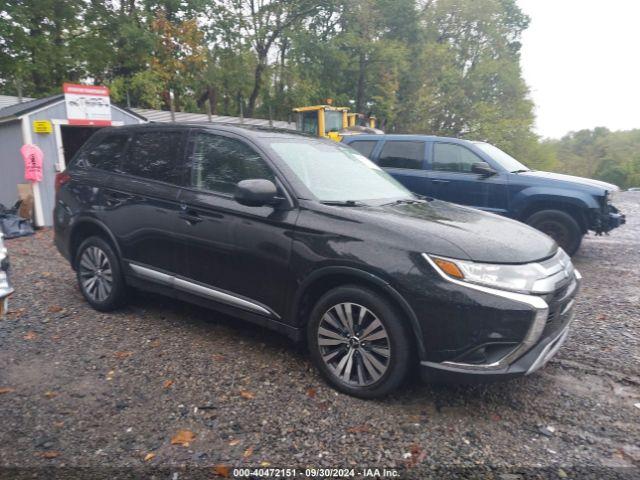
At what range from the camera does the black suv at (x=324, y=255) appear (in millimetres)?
2727

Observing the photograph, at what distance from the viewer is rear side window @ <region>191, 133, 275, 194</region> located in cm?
361

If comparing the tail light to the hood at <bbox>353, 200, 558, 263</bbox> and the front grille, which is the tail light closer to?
the hood at <bbox>353, 200, 558, 263</bbox>

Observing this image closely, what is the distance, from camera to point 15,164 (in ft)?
33.4

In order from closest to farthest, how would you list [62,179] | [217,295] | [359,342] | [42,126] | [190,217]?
1. [359,342]
2. [217,295]
3. [190,217]
4. [62,179]
5. [42,126]

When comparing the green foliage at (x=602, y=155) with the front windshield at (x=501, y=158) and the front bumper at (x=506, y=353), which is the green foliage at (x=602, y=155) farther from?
the front bumper at (x=506, y=353)

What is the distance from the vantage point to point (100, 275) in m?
4.58

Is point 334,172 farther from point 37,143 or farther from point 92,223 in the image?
point 37,143

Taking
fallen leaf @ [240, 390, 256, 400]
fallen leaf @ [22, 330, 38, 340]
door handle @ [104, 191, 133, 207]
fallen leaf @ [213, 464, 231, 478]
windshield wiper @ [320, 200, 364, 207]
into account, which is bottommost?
fallen leaf @ [22, 330, 38, 340]

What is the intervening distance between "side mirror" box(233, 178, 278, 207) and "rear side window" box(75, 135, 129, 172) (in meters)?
1.94

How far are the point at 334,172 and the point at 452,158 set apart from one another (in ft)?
14.2

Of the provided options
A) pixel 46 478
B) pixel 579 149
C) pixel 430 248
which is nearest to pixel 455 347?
pixel 430 248

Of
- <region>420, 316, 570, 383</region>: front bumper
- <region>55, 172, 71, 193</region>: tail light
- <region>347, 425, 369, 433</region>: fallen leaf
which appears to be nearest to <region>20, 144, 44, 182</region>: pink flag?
<region>55, 172, 71, 193</region>: tail light

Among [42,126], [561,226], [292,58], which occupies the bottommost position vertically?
[561,226]

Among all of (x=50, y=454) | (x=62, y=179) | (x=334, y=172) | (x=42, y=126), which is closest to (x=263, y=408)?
(x=50, y=454)
